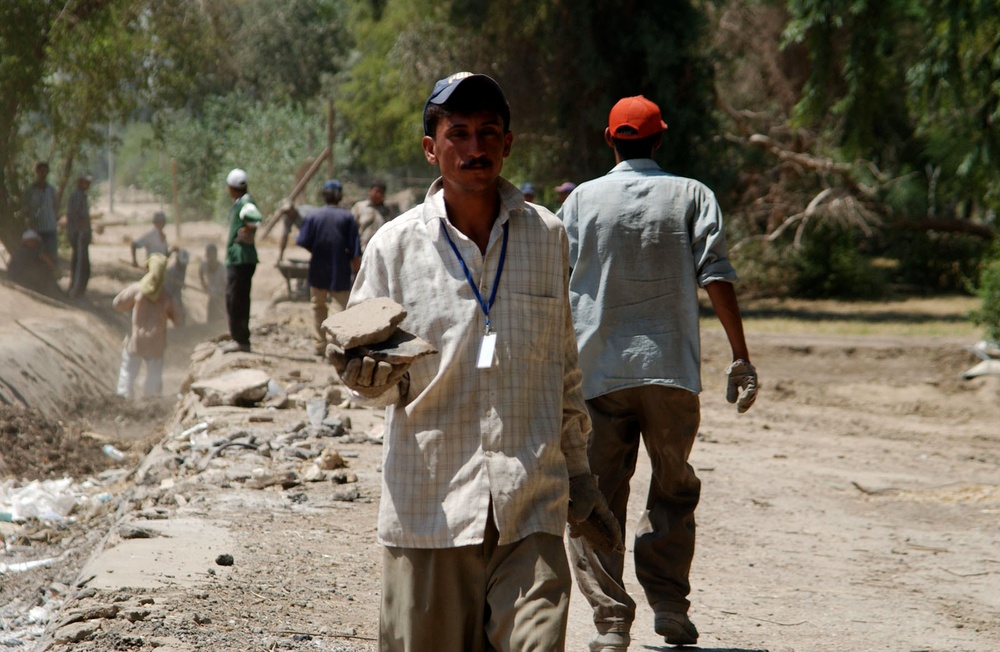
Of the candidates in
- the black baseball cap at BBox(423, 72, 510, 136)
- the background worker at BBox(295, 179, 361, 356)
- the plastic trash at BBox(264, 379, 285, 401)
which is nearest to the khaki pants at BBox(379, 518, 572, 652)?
the black baseball cap at BBox(423, 72, 510, 136)

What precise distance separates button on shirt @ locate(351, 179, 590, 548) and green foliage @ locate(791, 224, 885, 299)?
73.5 feet

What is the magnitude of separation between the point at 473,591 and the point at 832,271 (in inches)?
913

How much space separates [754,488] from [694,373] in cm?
426

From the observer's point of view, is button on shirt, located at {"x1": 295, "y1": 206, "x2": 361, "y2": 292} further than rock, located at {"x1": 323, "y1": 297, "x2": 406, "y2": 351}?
Yes

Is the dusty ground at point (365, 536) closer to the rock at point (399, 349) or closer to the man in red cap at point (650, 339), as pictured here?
the man in red cap at point (650, 339)

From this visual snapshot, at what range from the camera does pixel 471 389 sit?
291 centimetres

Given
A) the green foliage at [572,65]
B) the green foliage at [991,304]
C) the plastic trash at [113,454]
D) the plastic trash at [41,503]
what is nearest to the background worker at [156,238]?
the green foliage at [572,65]

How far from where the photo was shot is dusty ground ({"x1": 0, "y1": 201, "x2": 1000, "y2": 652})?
16.5 feet

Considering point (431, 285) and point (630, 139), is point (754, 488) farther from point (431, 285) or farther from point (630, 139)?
point (431, 285)

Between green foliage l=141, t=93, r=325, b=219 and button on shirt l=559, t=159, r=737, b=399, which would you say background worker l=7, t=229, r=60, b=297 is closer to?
green foliage l=141, t=93, r=325, b=219

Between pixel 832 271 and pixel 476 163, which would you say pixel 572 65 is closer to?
pixel 832 271

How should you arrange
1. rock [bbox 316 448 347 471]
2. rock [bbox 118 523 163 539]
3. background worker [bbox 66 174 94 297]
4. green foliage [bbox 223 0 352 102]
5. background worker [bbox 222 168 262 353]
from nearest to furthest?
rock [bbox 118 523 163 539] → rock [bbox 316 448 347 471] → background worker [bbox 222 168 262 353] → background worker [bbox 66 174 94 297] → green foliage [bbox 223 0 352 102]

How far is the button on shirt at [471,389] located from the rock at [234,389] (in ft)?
25.6

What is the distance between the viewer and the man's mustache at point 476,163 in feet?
9.80
